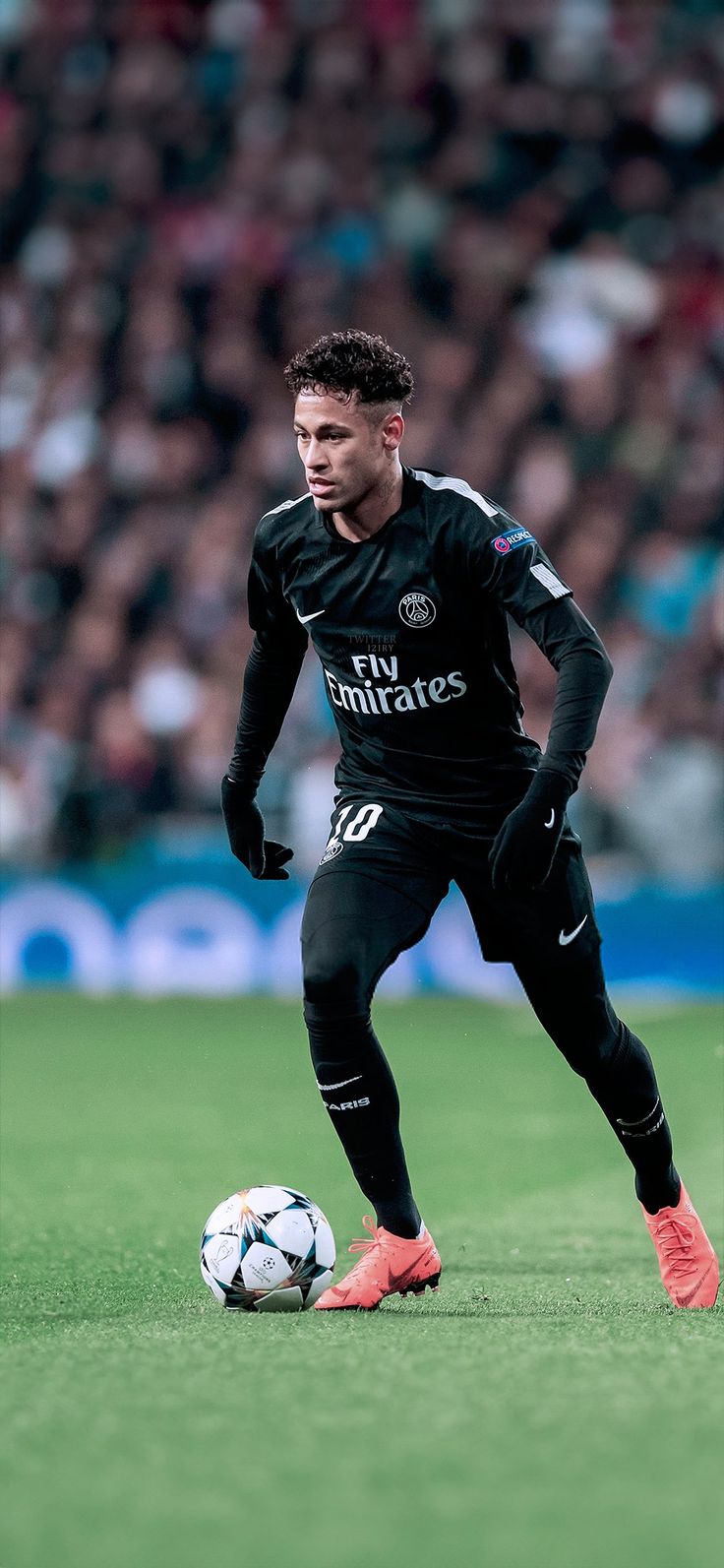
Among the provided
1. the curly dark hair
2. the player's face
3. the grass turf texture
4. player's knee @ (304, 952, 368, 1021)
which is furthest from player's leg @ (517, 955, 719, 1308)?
the curly dark hair

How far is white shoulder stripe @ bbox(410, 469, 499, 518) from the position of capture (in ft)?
14.9

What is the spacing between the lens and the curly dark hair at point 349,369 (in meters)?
4.48

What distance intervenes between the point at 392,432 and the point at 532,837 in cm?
101

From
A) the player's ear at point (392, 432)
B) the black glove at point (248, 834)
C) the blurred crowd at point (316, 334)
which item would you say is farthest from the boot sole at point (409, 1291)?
the blurred crowd at point (316, 334)

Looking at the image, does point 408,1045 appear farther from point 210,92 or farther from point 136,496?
point 210,92

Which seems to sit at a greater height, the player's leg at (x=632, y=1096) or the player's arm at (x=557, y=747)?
the player's arm at (x=557, y=747)

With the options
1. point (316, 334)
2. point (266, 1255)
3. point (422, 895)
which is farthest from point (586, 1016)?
point (316, 334)

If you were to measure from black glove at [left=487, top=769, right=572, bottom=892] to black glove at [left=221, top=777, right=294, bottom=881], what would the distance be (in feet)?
3.03

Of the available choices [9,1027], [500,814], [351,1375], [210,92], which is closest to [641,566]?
[9,1027]

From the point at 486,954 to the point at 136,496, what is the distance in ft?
29.9

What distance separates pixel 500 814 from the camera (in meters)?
4.66

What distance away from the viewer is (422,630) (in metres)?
4.57

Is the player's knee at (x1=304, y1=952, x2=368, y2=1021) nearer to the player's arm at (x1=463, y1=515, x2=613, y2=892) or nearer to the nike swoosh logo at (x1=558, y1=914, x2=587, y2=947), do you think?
the player's arm at (x1=463, y1=515, x2=613, y2=892)

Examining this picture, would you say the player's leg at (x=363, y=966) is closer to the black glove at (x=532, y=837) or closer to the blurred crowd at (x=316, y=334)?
the black glove at (x=532, y=837)
